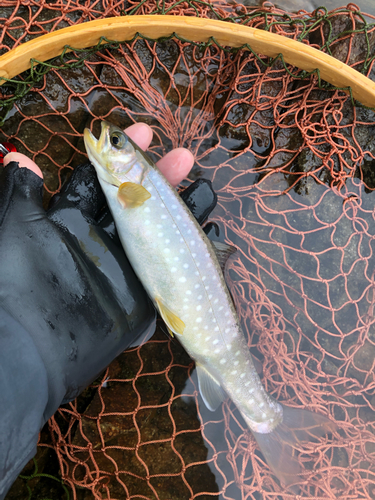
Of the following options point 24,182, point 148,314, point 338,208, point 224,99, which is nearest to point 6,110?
point 24,182

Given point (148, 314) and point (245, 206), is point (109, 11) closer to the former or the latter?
point (245, 206)

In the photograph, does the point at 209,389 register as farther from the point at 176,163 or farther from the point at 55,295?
the point at 176,163

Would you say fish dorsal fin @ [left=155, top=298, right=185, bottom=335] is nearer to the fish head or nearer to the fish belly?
the fish belly

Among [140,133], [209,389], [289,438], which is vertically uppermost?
[140,133]

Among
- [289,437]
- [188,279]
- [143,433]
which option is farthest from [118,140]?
[289,437]

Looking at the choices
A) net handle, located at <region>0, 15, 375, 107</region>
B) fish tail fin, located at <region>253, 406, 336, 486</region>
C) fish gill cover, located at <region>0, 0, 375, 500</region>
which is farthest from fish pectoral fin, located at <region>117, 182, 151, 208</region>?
fish tail fin, located at <region>253, 406, 336, 486</region>

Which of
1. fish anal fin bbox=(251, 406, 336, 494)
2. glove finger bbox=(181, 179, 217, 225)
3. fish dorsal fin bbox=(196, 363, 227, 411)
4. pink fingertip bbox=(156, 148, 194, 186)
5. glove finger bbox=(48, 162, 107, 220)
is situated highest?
glove finger bbox=(48, 162, 107, 220)

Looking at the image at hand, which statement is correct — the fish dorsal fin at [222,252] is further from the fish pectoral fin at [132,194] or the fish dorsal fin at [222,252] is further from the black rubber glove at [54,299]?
the fish pectoral fin at [132,194]
